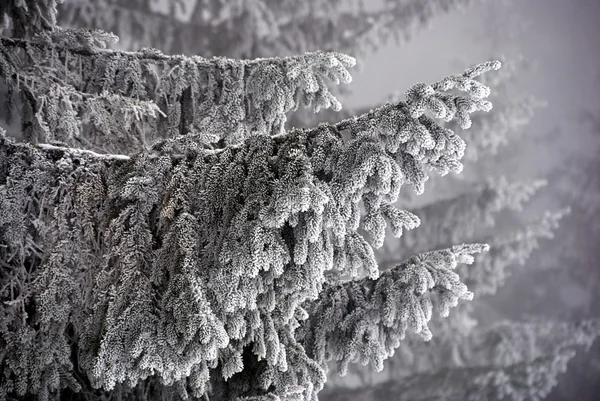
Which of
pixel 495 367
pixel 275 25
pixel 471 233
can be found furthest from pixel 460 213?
pixel 275 25

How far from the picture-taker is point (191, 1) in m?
8.10

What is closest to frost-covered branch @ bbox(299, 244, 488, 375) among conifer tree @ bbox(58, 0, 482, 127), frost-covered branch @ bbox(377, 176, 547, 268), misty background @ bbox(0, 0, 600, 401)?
conifer tree @ bbox(58, 0, 482, 127)

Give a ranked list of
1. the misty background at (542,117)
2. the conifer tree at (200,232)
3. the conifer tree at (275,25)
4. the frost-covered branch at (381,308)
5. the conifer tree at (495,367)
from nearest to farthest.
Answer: the conifer tree at (200,232)
the frost-covered branch at (381,308)
the conifer tree at (275,25)
the conifer tree at (495,367)
the misty background at (542,117)

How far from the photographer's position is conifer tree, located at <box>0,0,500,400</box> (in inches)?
67.4

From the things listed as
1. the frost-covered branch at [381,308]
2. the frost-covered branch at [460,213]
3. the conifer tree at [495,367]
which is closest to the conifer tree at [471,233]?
the frost-covered branch at [460,213]

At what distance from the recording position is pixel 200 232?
191 centimetres

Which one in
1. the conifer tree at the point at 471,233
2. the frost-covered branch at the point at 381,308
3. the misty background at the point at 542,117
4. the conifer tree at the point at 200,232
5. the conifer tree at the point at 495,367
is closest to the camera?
the conifer tree at the point at 200,232

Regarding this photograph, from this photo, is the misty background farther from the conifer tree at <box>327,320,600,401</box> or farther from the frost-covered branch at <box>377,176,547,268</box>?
the frost-covered branch at <box>377,176,547,268</box>

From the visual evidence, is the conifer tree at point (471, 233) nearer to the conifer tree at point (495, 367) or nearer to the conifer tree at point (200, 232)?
the conifer tree at point (495, 367)

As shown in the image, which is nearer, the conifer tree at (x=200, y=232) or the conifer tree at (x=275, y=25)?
the conifer tree at (x=200, y=232)

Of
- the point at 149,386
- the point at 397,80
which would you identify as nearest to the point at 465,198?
the point at 397,80

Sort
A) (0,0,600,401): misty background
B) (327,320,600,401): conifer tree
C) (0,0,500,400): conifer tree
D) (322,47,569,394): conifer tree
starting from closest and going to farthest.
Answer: (0,0,500,400): conifer tree < (322,47,569,394): conifer tree < (327,320,600,401): conifer tree < (0,0,600,401): misty background

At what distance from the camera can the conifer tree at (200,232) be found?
5.62 ft

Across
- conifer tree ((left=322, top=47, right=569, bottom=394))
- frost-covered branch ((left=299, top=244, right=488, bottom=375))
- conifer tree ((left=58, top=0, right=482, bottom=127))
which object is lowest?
frost-covered branch ((left=299, top=244, right=488, bottom=375))
